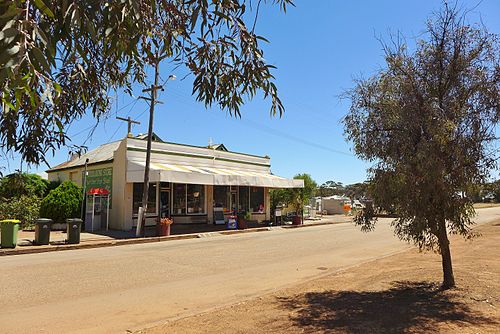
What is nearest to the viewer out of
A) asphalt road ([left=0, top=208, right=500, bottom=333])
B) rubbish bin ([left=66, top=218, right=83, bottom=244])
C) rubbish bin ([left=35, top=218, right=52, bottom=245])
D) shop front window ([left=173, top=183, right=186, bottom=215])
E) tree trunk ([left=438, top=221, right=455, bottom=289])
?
asphalt road ([left=0, top=208, right=500, bottom=333])

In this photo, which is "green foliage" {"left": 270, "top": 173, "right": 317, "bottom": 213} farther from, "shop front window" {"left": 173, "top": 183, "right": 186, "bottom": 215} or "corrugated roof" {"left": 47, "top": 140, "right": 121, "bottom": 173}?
"corrugated roof" {"left": 47, "top": 140, "right": 121, "bottom": 173}

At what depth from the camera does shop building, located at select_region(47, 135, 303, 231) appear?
22922 mm

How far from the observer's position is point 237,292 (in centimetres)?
859

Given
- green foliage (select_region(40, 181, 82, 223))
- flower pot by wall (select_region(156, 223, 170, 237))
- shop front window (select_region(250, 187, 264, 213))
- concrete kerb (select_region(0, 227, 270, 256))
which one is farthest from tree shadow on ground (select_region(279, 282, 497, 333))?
shop front window (select_region(250, 187, 264, 213))

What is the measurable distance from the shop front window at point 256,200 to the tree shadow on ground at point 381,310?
74.0 feet

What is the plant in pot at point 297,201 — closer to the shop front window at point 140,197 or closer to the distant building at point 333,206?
the shop front window at point 140,197

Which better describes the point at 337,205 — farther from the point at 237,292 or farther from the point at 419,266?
the point at 237,292

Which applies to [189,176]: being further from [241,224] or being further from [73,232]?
[73,232]

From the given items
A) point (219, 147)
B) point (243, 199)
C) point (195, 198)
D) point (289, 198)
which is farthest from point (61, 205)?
point (289, 198)

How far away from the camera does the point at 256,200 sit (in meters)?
30.8

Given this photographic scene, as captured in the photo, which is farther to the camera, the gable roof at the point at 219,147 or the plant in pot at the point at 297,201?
the plant in pot at the point at 297,201

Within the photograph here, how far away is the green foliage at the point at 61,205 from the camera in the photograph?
21.7 m

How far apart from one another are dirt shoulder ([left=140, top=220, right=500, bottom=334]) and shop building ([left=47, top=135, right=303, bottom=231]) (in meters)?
14.8

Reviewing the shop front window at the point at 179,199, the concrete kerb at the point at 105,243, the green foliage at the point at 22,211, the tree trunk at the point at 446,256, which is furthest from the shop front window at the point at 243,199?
the tree trunk at the point at 446,256
